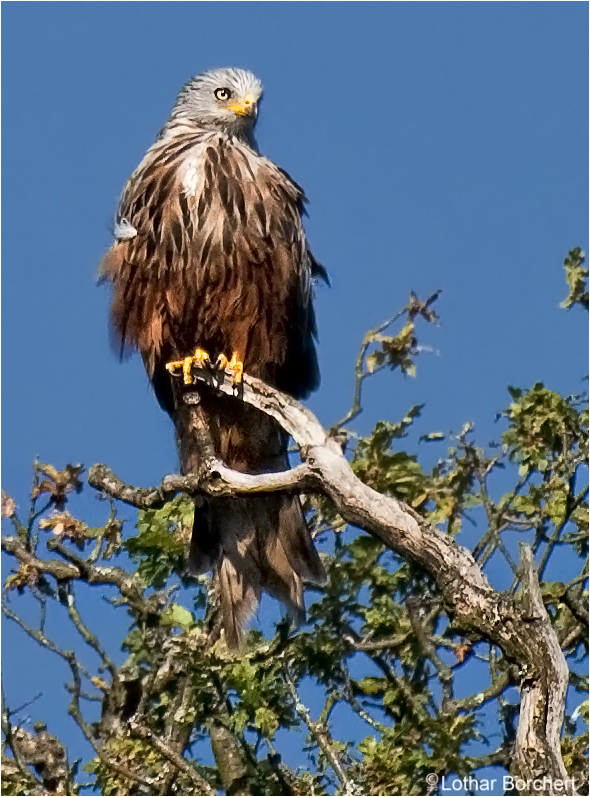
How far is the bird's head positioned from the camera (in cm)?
611

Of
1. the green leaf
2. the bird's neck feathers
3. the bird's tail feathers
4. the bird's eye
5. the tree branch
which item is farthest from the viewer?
the bird's eye

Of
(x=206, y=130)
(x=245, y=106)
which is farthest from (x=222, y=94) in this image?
(x=206, y=130)

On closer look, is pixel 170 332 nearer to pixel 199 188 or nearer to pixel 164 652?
pixel 199 188

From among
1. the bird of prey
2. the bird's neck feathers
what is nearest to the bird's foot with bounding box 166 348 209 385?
the bird of prey

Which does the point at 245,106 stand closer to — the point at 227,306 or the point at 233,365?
the point at 227,306

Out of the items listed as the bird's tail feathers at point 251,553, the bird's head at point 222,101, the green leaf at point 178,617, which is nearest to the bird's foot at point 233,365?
the bird's tail feathers at point 251,553

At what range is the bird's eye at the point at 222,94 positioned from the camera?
622 cm

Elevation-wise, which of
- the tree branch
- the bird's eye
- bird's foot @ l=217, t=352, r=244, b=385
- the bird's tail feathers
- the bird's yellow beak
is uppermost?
the bird's eye

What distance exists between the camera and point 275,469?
5938 millimetres

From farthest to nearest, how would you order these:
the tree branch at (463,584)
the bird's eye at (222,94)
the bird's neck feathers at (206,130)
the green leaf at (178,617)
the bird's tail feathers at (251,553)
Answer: the bird's eye at (222,94) → the bird's neck feathers at (206,130) → the bird's tail feathers at (251,553) → the green leaf at (178,617) → the tree branch at (463,584)

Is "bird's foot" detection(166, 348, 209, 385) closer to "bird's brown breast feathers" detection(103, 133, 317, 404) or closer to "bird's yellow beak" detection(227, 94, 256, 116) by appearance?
"bird's brown breast feathers" detection(103, 133, 317, 404)

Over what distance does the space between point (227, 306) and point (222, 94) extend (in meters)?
1.49

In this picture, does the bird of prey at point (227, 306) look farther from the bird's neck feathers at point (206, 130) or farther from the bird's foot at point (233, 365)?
the bird's neck feathers at point (206, 130)

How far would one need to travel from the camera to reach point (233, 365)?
17.5 feet
